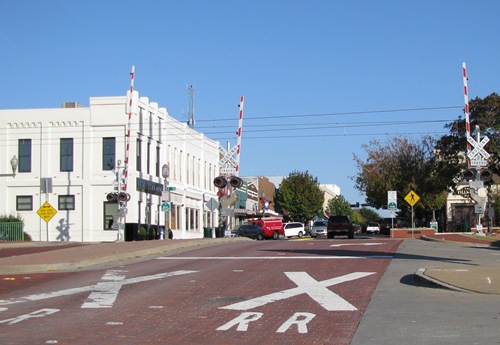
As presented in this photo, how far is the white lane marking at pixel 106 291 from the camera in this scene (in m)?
13.1

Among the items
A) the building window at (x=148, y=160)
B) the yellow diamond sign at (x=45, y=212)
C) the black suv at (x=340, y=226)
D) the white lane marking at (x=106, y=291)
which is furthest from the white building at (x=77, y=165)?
the white lane marking at (x=106, y=291)

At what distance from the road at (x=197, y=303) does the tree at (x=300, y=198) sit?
7327 centimetres

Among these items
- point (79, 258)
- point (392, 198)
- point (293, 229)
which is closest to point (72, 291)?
point (79, 258)

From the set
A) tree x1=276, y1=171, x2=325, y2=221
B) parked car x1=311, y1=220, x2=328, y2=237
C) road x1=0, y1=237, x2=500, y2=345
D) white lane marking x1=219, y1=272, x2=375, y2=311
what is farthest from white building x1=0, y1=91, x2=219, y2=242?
tree x1=276, y1=171, x2=325, y2=221

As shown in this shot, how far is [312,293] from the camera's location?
1403 cm

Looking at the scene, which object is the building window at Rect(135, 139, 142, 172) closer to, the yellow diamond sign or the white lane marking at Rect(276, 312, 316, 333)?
the yellow diamond sign

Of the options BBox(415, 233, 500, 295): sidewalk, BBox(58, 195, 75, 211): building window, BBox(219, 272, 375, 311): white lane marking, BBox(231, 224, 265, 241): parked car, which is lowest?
BBox(219, 272, 375, 311): white lane marking

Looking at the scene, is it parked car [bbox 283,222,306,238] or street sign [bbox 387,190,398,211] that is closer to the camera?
street sign [bbox 387,190,398,211]

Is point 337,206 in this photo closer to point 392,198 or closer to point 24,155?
point 392,198

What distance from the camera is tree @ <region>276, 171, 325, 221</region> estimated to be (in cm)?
9419

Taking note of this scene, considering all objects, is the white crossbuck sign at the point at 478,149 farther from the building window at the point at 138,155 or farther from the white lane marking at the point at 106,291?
the building window at the point at 138,155

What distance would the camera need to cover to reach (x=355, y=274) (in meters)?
17.1

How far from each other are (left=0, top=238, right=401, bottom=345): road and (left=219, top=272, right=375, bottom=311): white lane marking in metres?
0.02

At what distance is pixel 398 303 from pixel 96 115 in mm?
36977
